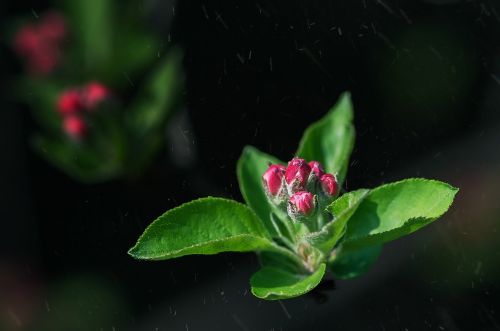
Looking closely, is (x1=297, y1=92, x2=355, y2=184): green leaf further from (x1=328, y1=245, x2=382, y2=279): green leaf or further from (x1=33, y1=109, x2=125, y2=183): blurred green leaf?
(x1=33, y1=109, x2=125, y2=183): blurred green leaf

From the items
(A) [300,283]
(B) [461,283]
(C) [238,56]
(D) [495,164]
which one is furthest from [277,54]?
(A) [300,283]

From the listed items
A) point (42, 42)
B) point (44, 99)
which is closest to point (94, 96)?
point (44, 99)

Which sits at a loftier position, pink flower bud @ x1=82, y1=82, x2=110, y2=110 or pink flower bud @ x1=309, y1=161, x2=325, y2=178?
pink flower bud @ x1=309, y1=161, x2=325, y2=178

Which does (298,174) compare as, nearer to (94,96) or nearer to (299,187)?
(299,187)

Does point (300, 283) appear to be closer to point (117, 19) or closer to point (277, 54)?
point (277, 54)

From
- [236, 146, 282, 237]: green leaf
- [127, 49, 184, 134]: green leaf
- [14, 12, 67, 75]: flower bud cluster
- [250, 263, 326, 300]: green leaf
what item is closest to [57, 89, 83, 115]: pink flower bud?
[127, 49, 184, 134]: green leaf

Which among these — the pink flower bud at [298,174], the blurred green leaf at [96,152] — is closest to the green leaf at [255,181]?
the pink flower bud at [298,174]

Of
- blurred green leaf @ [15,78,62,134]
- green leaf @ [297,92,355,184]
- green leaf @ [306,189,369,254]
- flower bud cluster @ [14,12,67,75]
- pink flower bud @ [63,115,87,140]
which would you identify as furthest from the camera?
flower bud cluster @ [14,12,67,75]
